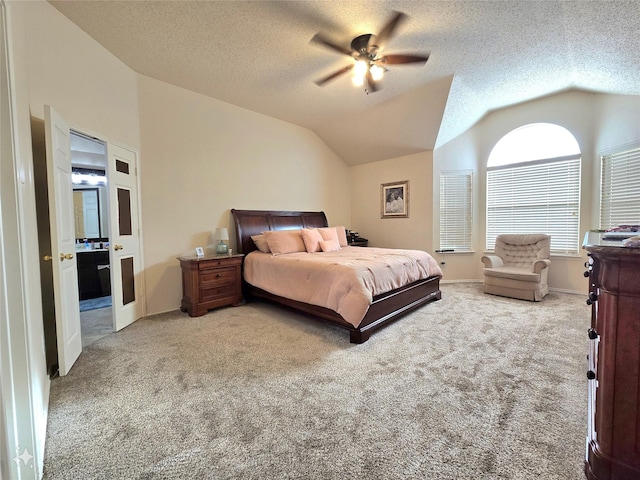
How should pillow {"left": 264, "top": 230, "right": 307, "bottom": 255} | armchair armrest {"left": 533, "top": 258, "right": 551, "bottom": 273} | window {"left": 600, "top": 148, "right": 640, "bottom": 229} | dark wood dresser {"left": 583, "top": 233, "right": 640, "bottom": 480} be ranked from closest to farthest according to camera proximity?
dark wood dresser {"left": 583, "top": 233, "right": 640, "bottom": 480} < window {"left": 600, "top": 148, "right": 640, "bottom": 229} < armchair armrest {"left": 533, "top": 258, "right": 551, "bottom": 273} < pillow {"left": 264, "top": 230, "right": 307, "bottom": 255}

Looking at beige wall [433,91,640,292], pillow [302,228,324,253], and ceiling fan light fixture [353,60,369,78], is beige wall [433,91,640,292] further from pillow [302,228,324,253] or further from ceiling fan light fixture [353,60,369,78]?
ceiling fan light fixture [353,60,369,78]

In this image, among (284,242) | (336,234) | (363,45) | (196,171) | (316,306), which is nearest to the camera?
(363,45)

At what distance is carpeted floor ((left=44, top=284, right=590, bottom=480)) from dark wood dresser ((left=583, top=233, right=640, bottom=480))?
0.74ft

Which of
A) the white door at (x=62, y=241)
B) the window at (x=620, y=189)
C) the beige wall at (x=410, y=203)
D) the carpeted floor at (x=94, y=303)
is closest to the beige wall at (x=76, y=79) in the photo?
the white door at (x=62, y=241)

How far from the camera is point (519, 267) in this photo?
4715 millimetres

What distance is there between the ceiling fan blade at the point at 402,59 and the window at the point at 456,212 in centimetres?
322

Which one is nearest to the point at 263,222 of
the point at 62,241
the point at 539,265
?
the point at 62,241

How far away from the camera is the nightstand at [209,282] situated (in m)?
3.71

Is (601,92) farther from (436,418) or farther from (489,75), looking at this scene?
(436,418)

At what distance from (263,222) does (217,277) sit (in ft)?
4.52

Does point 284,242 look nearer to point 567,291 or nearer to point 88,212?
point 88,212

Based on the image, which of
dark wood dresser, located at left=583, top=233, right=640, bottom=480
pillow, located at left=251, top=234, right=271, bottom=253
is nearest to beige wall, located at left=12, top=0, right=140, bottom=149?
pillow, located at left=251, top=234, right=271, bottom=253

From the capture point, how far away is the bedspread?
2.85 m

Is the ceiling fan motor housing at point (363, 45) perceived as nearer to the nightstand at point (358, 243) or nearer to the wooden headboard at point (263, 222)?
the wooden headboard at point (263, 222)
